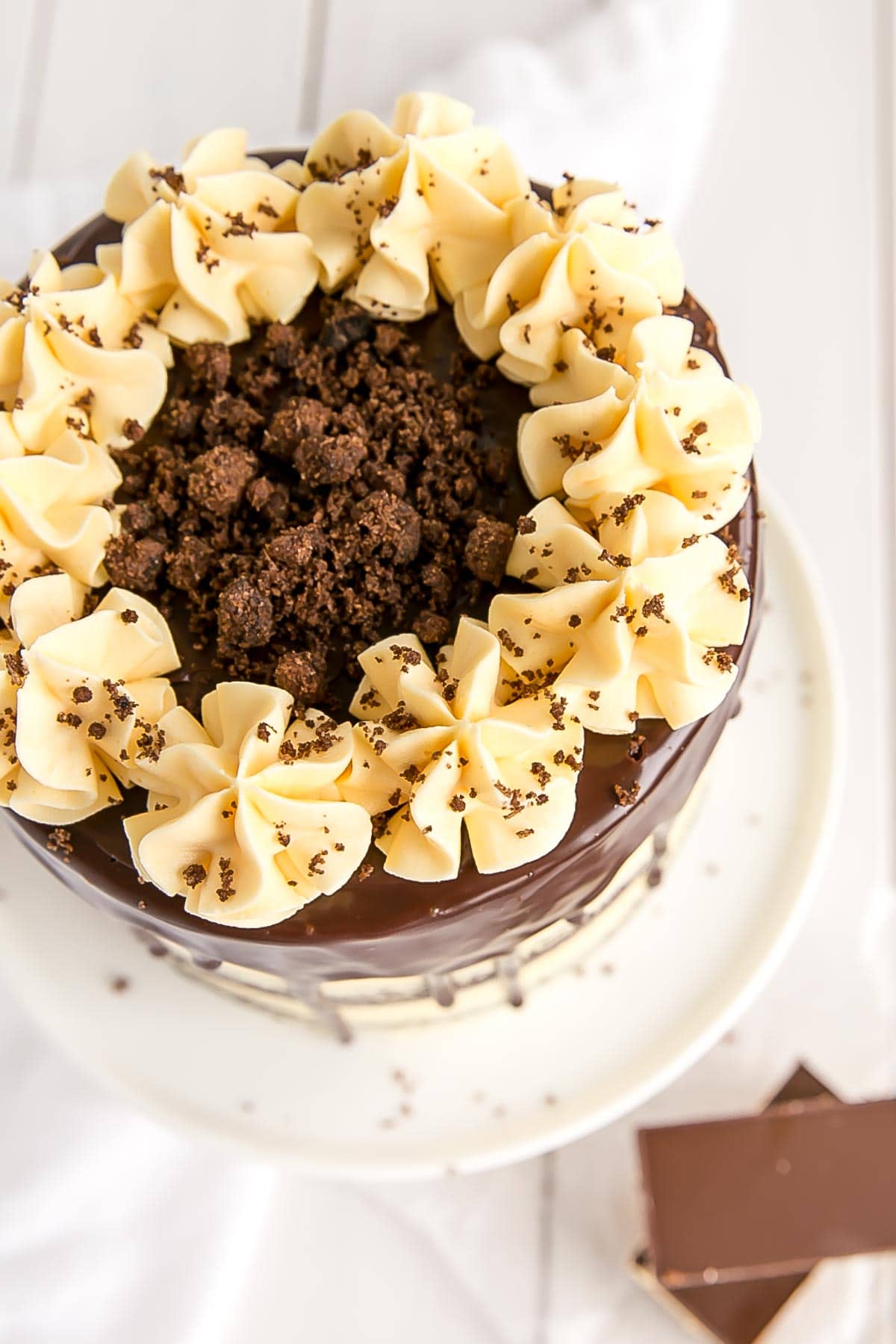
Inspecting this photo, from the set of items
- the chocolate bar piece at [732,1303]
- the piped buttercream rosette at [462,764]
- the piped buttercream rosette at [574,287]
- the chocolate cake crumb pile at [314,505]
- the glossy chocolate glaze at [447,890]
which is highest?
the piped buttercream rosette at [574,287]

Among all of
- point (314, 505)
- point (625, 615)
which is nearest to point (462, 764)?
point (625, 615)

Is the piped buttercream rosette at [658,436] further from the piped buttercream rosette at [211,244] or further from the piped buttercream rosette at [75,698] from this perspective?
the piped buttercream rosette at [75,698]

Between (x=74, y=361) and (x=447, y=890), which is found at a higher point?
(x=74, y=361)

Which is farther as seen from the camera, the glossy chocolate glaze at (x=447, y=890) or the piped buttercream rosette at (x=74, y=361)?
the piped buttercream rosette at (x=74, y=361)

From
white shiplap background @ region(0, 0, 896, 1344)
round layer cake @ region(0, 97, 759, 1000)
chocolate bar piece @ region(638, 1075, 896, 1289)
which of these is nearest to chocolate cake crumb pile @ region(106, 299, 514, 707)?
round layer cake @ region(0, 97, 759, 1000)

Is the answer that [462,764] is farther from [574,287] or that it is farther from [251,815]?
[574,287]

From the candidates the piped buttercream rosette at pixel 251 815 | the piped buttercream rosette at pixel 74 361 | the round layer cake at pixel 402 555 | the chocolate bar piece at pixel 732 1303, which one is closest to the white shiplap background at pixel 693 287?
the chocolate bar piece at pixel 732 1303
